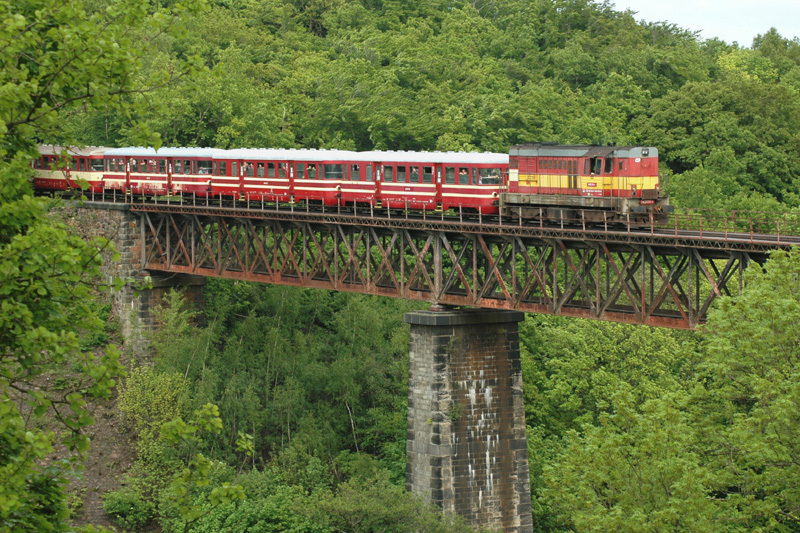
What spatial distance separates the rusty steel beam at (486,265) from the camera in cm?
3406

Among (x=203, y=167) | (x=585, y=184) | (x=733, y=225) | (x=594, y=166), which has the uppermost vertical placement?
(x=203, y=167)

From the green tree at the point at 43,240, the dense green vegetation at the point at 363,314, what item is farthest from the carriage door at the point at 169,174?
the green tree at the point at 43,240

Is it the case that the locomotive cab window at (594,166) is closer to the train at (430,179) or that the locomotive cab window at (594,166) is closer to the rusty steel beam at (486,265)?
the train at (430,179)

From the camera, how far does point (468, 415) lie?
4200 centimetres

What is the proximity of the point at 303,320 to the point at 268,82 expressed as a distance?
42.0 m

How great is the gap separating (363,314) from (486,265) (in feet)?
73.4

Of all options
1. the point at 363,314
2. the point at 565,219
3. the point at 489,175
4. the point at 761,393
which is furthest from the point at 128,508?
the point at 761,393

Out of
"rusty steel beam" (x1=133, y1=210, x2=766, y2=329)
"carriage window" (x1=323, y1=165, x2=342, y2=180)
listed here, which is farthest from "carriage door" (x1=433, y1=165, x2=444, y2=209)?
"carriage window" (x1=323, y1=165, x2=342, y2=180)

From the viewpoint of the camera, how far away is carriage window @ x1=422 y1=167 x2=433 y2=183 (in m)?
45.6

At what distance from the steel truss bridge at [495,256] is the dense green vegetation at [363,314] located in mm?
2401

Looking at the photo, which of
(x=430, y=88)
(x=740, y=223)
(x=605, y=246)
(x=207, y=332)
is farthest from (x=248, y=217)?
(x=430, y=88)

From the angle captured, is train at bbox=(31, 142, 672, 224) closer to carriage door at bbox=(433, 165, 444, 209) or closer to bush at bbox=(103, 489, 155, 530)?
carriage door at bbox=(433, 165, 444, 209)

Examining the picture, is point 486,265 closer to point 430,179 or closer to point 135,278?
point 430,179

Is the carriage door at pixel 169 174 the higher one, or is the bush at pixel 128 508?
the carriage door at pixel 169 174
